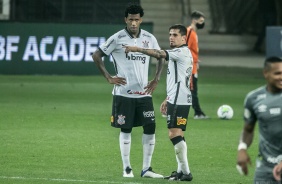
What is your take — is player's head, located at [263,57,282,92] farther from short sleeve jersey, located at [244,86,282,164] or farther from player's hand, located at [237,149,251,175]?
player's hand, located at [237,149,251,175]

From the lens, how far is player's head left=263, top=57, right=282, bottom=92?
8828mm

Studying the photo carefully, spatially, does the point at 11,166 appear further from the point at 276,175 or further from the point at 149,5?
the point at 149,5

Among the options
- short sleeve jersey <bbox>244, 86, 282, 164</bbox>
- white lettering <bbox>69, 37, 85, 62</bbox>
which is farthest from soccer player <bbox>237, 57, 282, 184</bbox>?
white lettering <bbox>69, 37, 85, 62</bbox>

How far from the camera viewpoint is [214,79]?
32500 mm

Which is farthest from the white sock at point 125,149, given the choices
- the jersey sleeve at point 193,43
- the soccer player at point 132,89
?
the jersey sleeve at point 193,43

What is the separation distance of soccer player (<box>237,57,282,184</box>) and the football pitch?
148 inches

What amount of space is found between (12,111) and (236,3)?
79.6ft

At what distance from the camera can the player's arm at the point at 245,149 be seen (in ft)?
29.0

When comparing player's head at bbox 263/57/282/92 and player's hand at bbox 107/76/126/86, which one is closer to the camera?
player's head at bbox 263/57/282/92

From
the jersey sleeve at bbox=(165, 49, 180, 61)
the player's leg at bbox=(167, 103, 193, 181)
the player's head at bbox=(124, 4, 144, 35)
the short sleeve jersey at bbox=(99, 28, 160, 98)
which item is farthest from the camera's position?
the short sleeve jersey at bbox=(99, 28, 160, 98)

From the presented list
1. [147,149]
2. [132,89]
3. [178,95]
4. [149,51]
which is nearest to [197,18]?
[132,89]

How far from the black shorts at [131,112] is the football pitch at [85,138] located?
718mm

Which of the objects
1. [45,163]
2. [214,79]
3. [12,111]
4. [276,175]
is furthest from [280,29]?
[276,175]

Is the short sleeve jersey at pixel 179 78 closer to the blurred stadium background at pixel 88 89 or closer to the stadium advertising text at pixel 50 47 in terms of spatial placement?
Result: the blurred stadium background at pixel 88 89
